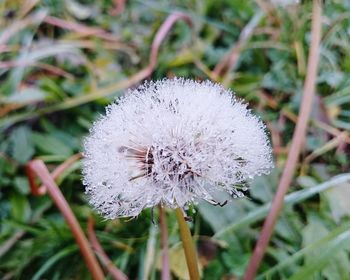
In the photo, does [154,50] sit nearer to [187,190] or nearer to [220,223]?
[220,223]

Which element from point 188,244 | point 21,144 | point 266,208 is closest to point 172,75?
point 21,144

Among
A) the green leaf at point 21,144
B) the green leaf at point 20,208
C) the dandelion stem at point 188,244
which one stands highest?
the green leaf at point 21,144

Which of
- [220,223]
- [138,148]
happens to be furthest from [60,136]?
[138,148]

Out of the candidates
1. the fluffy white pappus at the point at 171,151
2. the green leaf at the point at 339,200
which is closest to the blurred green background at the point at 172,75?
the green leaf at the point at 339,200

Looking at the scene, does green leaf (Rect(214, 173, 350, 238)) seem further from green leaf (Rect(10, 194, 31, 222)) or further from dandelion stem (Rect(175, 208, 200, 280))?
green leaf (Rect(10, 194, 31, 222))

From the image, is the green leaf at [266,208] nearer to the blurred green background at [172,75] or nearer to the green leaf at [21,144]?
the blurred green background at [172,75]

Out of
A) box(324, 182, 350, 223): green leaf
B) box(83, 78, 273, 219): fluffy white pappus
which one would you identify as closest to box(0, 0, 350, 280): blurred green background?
box(324, 182, 350, 223): green leaf
